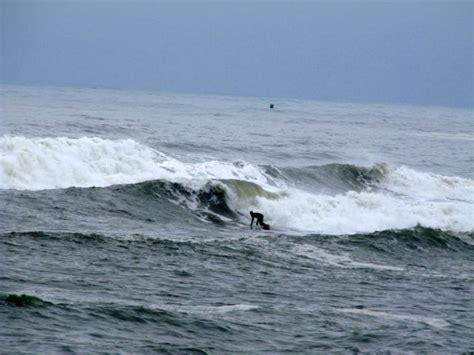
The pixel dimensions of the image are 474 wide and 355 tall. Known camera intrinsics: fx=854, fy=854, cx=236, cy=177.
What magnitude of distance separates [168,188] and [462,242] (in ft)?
26.1

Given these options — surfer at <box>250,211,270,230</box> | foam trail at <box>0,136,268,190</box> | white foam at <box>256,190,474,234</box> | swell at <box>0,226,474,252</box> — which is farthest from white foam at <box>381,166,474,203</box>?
surfer at <box>250,211,270,230</box>

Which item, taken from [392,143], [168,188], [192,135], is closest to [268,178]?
[168,188]

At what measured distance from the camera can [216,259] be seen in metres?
15.2

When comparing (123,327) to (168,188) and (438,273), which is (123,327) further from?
(168,188)

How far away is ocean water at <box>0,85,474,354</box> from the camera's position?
34.5 ft

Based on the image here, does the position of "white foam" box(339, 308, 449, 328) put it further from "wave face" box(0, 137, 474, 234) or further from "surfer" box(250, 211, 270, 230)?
"wave face" box(0, 137, 474, 234)

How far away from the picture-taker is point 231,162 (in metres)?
34.5

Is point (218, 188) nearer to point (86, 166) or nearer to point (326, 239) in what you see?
point (86, 166)

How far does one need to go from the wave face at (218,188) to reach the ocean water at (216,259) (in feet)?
0.22

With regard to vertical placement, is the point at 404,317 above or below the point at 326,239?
below

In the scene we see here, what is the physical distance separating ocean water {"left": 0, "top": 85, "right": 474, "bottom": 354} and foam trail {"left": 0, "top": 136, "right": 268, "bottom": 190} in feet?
0.23

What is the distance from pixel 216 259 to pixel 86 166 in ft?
38.7

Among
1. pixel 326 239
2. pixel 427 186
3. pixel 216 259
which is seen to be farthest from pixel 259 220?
pixel 427 186

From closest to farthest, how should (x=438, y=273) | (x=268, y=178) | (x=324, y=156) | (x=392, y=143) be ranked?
(x=438, y=273)
(x=268, y=178)
(x=324, y=156)
(x=392, y=143)
